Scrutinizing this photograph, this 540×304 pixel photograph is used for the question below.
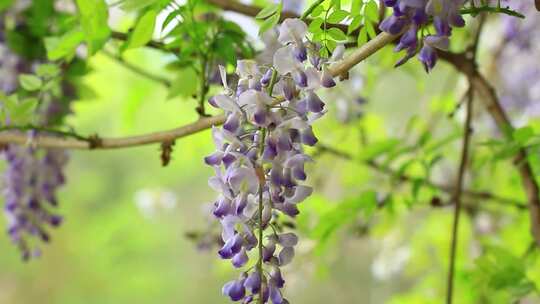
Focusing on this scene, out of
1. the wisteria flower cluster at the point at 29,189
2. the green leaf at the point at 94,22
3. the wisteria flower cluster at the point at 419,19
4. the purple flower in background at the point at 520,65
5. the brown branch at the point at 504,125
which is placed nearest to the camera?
the wisteria flower cluster at the point at 419,19

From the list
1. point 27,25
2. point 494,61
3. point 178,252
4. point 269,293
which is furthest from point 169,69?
point 178,252

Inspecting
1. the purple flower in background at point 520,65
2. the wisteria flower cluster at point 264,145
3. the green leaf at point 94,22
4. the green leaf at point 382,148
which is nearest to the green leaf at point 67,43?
the green leaf at point 94,22

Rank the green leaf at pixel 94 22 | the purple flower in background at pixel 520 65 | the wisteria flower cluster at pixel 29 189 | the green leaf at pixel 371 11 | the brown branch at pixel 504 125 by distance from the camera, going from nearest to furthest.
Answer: the green leaf at pixel 371 11, the green leaf at pixel 94 22, the brown branch at pixel 504 125, the wisteria flower cluster at pixel 29 189, the purple flower in background at pixel 520 65

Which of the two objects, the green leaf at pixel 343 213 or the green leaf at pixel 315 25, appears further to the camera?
the green leaf at pixel 343 213

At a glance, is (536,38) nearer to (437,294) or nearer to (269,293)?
(437,294)

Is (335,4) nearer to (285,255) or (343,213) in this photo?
(285,255)

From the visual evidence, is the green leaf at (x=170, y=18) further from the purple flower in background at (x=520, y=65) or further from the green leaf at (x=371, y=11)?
the purple flower in background at (x=520, y=65)

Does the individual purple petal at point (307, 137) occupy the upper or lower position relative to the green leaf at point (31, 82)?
upper

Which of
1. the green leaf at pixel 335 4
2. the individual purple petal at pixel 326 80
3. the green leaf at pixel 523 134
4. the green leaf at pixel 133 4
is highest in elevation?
the green leaf at pixel 523 134
